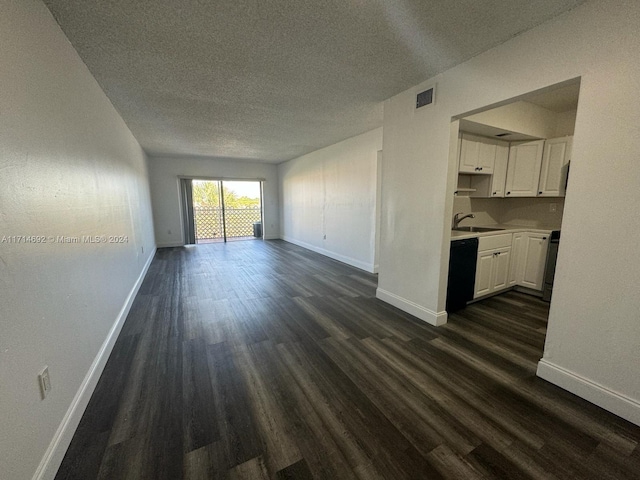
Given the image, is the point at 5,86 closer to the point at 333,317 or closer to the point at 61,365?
the point at 61,365

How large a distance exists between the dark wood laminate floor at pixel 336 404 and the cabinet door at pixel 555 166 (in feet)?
5.04

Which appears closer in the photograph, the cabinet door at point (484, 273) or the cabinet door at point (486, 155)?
the cabinet door at point (484, 273)

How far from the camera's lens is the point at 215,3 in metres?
1.51

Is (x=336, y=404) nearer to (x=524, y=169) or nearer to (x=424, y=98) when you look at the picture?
(x=424, y=98)

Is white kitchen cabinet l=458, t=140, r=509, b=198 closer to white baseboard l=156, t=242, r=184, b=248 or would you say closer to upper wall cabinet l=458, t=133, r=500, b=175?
upper wall cabinet l=458, t=133, r=500, b=175

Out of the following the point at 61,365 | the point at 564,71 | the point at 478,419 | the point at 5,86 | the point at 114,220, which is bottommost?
the point at 478,419

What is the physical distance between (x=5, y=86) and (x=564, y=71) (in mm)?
2890

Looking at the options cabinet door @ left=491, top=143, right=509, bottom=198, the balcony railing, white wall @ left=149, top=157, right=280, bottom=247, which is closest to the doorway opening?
the balcony railing

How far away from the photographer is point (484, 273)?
3.08m

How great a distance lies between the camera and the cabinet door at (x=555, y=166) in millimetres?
3088


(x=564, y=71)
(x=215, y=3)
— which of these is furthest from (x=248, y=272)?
(x=564, y=71)

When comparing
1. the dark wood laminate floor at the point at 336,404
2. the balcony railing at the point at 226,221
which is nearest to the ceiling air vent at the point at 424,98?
the dark wood laminate floor at the point at 336,404

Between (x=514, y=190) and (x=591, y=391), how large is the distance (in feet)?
8.51

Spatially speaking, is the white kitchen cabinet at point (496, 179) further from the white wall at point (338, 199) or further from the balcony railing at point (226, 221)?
the balcony railing at point (226, 221)
